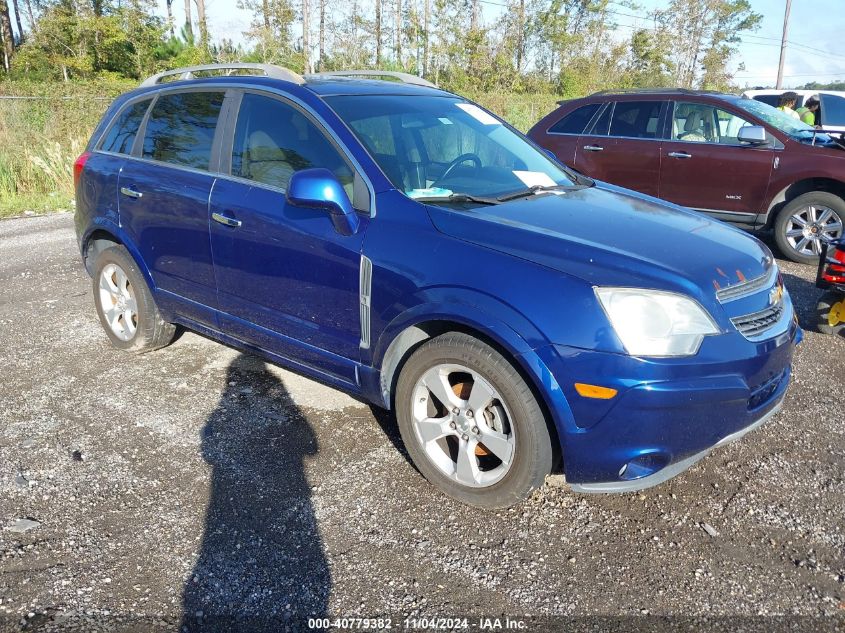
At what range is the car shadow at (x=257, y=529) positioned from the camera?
2385mm

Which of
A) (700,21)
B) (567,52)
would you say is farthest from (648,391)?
(700,21)

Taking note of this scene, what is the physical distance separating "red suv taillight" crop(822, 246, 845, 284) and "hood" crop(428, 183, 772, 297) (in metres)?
1.88

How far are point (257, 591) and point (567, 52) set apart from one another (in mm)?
39889

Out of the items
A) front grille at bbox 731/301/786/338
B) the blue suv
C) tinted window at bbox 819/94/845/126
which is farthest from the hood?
tinted window at bbox 819/94/845/126

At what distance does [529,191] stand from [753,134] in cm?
477

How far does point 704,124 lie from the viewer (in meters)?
7.71

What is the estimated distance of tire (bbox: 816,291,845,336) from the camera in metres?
5.03

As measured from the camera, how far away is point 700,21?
145 ft

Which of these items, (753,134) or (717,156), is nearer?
(753,134)

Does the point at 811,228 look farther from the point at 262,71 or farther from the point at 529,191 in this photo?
the point at 262,71

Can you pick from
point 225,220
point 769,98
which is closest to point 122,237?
point 225,220

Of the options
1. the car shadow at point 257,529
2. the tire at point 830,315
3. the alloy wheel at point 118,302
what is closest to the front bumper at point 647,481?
the car shadow at point 257,529

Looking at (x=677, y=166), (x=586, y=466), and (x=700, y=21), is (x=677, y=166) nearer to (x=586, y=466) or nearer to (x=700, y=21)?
(x=586, y=466)

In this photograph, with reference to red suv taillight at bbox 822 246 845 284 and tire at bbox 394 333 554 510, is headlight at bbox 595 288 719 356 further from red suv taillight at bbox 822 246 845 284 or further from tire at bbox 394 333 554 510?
red suv taillight at bbox 822 246 845 284
